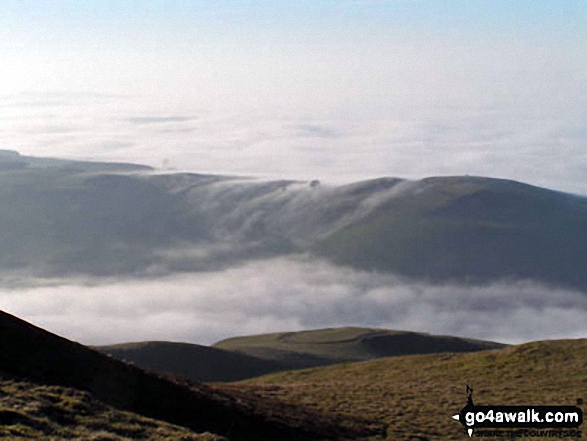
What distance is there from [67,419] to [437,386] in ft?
91.2

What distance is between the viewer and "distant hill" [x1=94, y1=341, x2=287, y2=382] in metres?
110

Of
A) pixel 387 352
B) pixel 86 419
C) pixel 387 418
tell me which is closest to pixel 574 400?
pixel 387 418

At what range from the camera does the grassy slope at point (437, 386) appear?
34.5m

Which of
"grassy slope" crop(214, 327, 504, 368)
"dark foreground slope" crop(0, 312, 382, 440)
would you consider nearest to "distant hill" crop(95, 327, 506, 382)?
"grassy slope" crop(214, 327, 504, 368)

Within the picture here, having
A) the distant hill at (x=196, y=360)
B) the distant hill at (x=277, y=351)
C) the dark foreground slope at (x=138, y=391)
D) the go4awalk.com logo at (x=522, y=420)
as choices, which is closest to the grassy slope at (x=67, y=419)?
the dark foreground slope at (x=138, y=391)

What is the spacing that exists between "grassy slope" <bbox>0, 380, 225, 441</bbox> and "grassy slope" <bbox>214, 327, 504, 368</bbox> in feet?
338

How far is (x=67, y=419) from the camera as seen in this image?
2088cm

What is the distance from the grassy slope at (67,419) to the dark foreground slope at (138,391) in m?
1.68

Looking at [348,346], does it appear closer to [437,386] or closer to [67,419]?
[437,386]

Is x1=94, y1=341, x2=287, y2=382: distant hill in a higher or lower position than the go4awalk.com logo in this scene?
higher

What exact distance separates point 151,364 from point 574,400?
8390cm

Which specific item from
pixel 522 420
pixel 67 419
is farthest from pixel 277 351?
pixel 67 419

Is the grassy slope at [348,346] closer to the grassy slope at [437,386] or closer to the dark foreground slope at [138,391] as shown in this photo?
the grassy slope at [437,386]

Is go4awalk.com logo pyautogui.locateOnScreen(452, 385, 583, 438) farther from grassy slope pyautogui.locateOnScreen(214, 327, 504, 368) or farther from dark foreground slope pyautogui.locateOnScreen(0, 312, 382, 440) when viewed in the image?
grassy slope pyautogui.locateOnScreen(214, 327, 504, 368)
